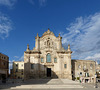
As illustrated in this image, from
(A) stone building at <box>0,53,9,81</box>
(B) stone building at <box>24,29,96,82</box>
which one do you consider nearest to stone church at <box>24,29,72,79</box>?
(B) stone building at <box>24,29,96,82</box>

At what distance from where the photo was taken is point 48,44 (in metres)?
39.4

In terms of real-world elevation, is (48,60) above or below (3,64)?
above

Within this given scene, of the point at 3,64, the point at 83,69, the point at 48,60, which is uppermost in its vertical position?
the point at 48,60

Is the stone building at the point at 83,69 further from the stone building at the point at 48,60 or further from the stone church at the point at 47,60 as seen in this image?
the stone church at the point at 47,60

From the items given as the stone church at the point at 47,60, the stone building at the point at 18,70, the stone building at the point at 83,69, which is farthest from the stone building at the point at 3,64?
the stone building at the point at 83,69

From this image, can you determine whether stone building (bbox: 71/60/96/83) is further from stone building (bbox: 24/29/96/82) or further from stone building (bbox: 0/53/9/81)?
stone building (bbox: 0/53/9/81)

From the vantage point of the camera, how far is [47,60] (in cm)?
3828

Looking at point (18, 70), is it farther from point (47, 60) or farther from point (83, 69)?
point (83, 69)

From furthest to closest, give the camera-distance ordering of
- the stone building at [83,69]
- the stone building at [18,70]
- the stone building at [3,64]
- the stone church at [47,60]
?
1. the stone building at [18,70]
2. the stone building at [3,64]
3. the stone building at [83,69]
4. the stone church at [47,60]

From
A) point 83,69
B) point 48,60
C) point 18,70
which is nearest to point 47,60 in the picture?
point 48,60

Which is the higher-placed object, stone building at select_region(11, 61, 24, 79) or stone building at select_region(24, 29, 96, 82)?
stone building at select_region(24, 29, 96, 82)

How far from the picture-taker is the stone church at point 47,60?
37.2 meters

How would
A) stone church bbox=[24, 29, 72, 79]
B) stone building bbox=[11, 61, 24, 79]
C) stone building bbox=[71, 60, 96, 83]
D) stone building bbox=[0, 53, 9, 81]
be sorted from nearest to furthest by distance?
stone church bbox=[24, 29, 72, 79]
stone building bbox=[71, 60, 96, 83]
stone building bbox=[0, 53, 9, 81]
stone building bbox=[11, 61, 24, 79]

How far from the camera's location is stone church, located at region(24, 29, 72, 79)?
3725cm
